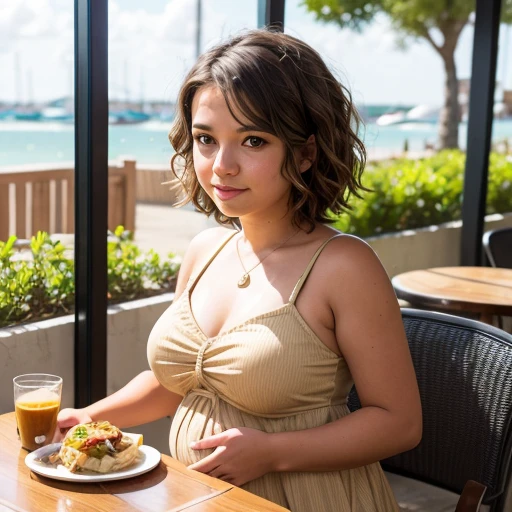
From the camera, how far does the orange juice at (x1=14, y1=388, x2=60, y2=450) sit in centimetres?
152

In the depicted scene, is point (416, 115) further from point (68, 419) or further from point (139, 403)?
point (68, 419)

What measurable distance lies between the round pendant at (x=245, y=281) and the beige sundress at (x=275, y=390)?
0.40ft

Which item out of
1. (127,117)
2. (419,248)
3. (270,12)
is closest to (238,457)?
(127,117)

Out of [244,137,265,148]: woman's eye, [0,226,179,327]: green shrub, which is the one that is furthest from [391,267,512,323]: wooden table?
[244,137,265,148]: woman's eye

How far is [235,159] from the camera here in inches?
60.9

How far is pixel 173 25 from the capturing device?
332cm

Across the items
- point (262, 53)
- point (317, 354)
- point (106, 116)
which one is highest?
point (262, 53)

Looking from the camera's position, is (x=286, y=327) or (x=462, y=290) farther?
(x=462, y=290)

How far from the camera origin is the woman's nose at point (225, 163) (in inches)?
60.6

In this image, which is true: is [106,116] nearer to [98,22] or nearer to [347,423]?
[98,22]

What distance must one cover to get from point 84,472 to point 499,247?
2.72m

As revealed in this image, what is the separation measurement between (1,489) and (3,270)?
125 cm

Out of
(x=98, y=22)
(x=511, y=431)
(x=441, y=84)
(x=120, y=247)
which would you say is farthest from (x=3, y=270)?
(x=441, y=84)

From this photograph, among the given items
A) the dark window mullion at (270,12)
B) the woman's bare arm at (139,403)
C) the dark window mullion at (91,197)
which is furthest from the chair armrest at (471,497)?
the dark window mullion at (270,12)
